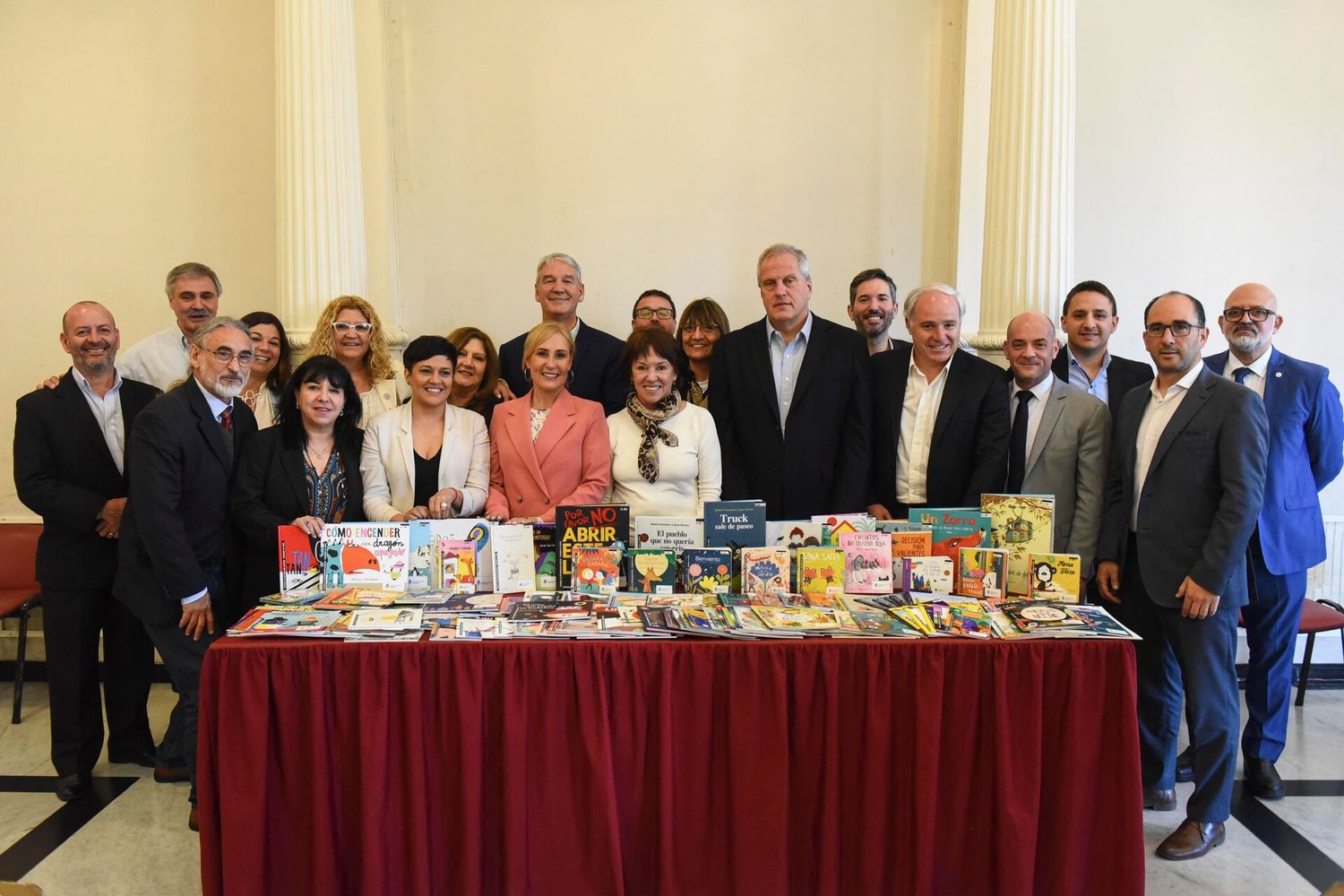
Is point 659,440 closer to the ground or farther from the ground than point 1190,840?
farther from the ground

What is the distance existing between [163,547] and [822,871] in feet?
7.44

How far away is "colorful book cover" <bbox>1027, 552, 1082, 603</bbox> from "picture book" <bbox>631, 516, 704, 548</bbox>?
106 cm

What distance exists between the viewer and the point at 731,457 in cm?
366

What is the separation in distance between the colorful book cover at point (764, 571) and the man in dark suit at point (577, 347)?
4.59 feet

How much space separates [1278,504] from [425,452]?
328 centimetres

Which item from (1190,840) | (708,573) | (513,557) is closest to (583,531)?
(513,557)

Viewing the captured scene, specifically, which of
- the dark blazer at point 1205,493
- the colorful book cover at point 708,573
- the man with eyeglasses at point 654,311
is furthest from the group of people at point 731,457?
the colorful book cover at point 708,573

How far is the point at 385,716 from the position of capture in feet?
7.77

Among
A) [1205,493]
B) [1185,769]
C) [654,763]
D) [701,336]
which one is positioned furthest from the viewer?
[701,336]

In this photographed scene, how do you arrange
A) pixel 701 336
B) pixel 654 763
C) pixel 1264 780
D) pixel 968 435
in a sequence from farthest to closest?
pixel 701 336
pixel 1264 780
pixel 968 435
pixel 654 763

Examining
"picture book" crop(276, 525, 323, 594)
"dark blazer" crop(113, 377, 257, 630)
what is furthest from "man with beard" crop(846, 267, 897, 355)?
"dark blazer" crop(113, 377, 257, 630)

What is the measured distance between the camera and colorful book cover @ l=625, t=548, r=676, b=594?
2773 millimetres

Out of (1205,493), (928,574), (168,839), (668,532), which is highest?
(1205,493)

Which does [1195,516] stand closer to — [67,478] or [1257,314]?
[1257,314]
